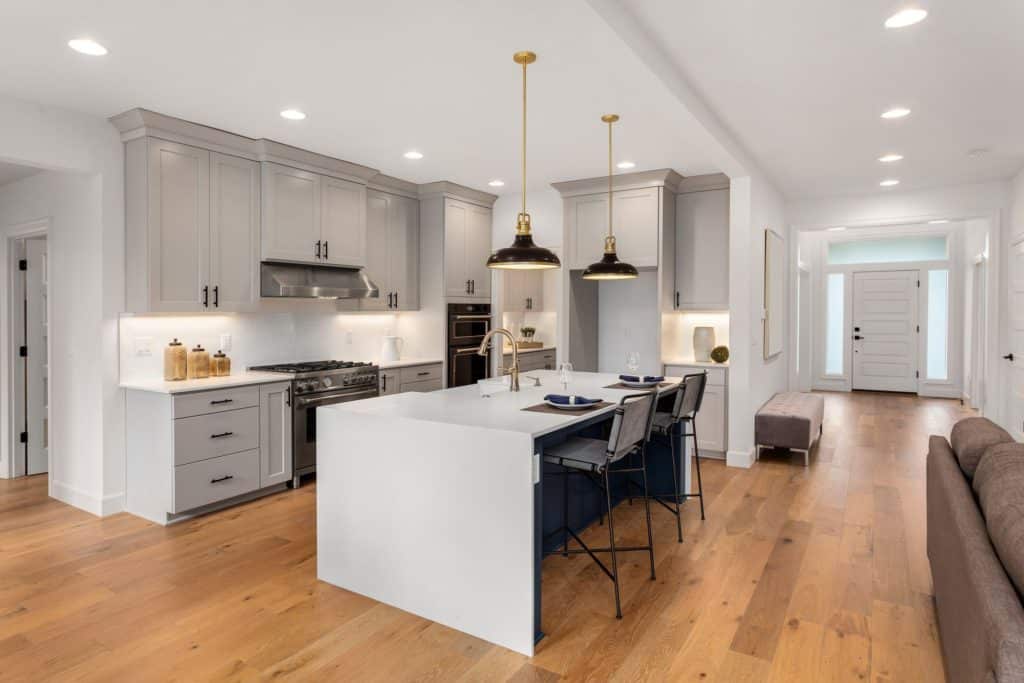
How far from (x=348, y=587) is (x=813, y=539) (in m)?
2.63

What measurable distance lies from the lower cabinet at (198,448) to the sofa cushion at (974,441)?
4046 mm

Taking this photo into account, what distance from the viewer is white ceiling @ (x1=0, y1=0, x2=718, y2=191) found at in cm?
262

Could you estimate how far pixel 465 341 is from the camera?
630 cm

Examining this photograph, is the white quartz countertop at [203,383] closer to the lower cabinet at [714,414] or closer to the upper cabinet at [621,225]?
the upper cabinet at [621,225]

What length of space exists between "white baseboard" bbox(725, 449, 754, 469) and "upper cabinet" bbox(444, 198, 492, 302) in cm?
289

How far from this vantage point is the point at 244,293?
4496mm

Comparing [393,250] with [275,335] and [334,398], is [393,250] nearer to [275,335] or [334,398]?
[275,335]

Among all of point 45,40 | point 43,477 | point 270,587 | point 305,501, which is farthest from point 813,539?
point 43,477

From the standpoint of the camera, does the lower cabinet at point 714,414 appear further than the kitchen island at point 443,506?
Yes

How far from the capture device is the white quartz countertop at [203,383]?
12.7 ft

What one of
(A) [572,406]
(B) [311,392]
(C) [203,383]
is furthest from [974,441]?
(C) [203,383]

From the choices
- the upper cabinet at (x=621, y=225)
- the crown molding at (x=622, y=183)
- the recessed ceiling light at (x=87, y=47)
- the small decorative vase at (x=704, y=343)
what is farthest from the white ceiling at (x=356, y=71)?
the small decorative vase at (x=704, y=343)

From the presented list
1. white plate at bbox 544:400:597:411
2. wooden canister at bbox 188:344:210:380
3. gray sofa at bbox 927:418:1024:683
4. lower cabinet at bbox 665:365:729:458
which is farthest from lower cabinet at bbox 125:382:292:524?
gray sofa at bbox 927:418:1024:683

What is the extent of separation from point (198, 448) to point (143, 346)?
88cm
